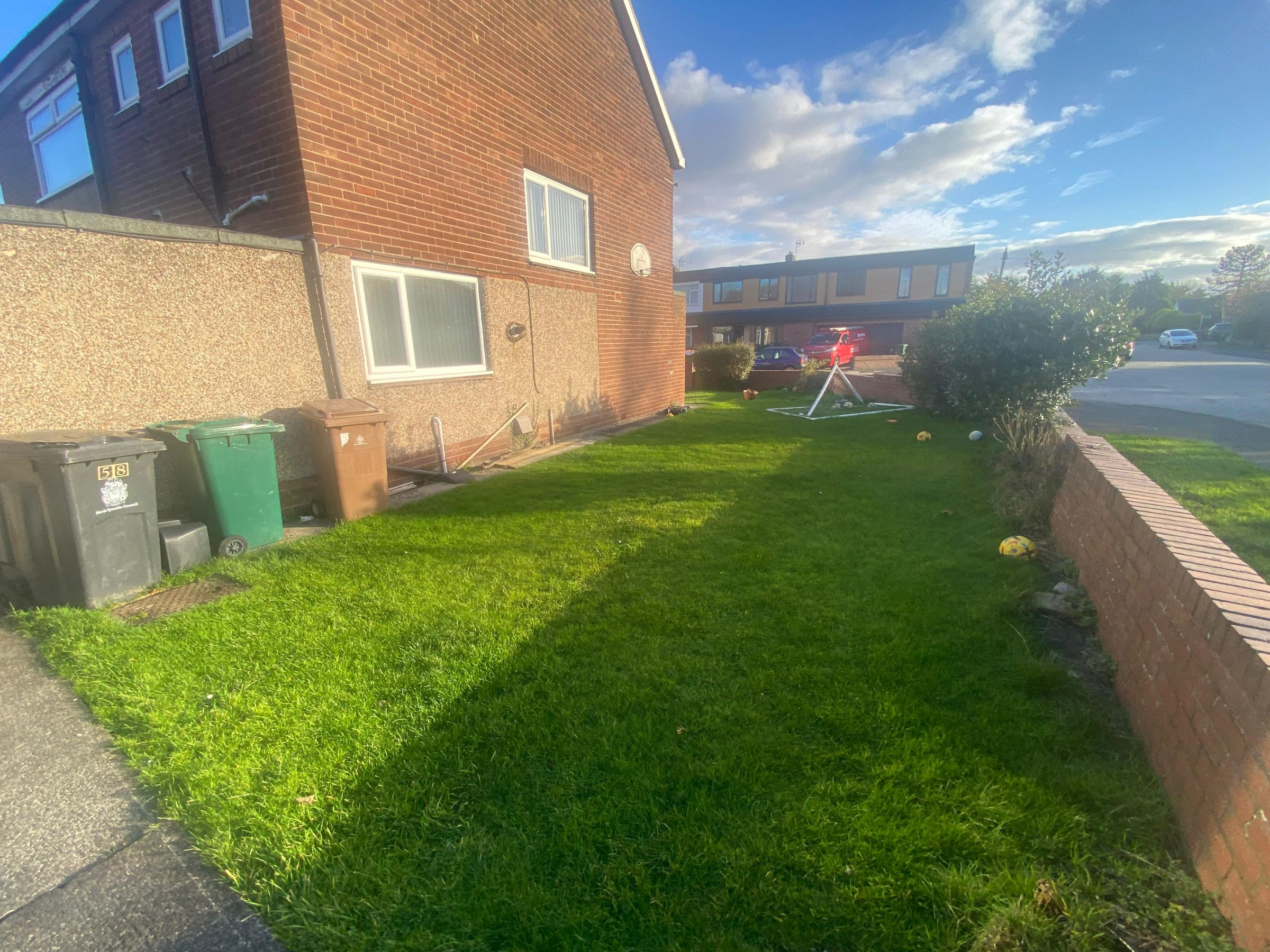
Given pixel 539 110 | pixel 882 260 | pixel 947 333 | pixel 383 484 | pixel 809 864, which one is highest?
pixel 882 260

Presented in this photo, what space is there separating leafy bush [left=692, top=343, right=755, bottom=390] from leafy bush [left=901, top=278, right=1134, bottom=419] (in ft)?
29.6

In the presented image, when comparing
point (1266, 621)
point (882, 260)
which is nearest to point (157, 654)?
point (1266, 621)

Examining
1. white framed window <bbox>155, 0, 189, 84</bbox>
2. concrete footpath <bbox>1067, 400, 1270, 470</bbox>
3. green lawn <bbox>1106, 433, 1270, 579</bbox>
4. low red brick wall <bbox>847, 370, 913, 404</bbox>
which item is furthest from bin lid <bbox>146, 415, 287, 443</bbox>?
low red brick wall <bbox>847, 370, 913, 404</bbox>

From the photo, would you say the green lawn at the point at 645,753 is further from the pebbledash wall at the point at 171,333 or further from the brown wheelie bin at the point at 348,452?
the pebbledash wall at the point at 171,333

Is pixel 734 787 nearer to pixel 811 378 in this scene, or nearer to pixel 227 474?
pixel 227 474

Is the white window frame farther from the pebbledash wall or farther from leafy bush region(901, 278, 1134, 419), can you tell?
leafy bush region(901, 278, 1134, 419)

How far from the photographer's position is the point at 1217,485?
5164 millimetres

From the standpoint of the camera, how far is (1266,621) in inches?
67.9

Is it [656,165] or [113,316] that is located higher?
[656,165]

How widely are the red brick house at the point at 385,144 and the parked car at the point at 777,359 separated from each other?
11.7 m

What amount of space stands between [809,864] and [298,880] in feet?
5.27

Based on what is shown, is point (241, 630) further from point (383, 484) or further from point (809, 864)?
point (809, 864)

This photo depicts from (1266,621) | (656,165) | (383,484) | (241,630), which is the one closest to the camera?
(1266,621)

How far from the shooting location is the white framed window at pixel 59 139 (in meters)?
7.96
